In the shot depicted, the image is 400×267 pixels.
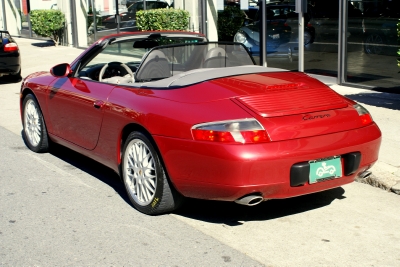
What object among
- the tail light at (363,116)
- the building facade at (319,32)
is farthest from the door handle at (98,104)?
the building facade at (319,32)

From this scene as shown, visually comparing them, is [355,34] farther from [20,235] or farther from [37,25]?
[37,25]

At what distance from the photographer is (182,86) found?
17.6ft

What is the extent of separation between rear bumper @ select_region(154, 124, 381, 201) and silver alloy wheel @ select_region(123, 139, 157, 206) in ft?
0.99


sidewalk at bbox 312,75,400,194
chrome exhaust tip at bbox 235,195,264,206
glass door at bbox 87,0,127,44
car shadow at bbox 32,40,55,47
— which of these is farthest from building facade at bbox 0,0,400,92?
chrome exhaust tip at bbox 235,195,264,206

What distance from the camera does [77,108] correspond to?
6.36m

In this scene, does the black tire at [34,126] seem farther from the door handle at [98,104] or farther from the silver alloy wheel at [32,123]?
the door handle at [98,104]

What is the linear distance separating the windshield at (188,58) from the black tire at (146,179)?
0.74 m

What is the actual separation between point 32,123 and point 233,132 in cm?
362

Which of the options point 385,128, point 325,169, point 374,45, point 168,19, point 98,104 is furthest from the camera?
point 168,19

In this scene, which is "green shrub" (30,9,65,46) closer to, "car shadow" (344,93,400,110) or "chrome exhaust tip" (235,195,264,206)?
"car shadow" (344,93,400,110)

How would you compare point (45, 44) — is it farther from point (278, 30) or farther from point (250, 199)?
point (250, 199)

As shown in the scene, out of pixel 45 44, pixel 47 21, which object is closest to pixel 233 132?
pixel 47 21

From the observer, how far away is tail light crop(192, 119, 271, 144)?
4.71 m

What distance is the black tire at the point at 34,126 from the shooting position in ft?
24.2
